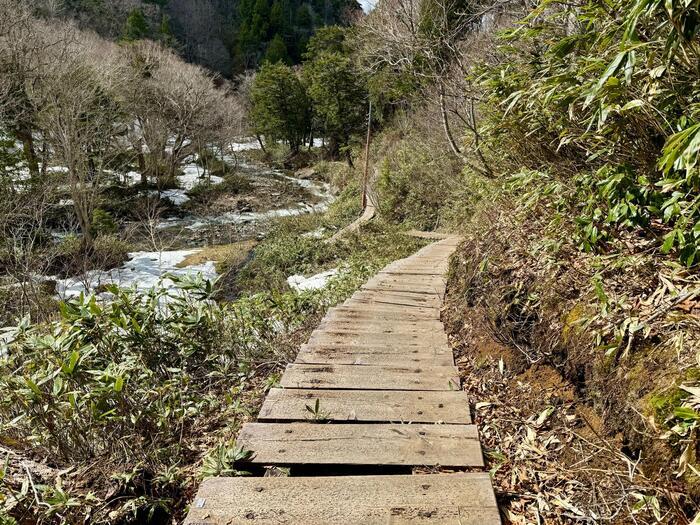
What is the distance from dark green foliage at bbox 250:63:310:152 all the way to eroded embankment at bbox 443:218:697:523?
1068 inches

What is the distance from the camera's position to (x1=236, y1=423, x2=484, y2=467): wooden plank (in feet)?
5.15

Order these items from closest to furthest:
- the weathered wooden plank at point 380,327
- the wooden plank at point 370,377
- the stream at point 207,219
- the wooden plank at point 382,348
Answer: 1. the wooden plank at point 370,377
2. the wooden plank at point 382,348
3. the weathered wooden plank at point 380,327
4. the stream at point 207,219

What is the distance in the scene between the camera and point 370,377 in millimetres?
2271

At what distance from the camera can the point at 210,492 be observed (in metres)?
1.37

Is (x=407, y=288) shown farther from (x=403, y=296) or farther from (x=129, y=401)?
(x=129, y=401)

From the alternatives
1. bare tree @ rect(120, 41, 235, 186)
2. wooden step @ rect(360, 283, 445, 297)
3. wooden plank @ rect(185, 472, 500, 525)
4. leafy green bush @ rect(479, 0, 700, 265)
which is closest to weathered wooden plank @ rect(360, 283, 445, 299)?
wooden step @ rect(360, 283, 445, 297)

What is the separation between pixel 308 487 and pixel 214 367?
1918 millimetres

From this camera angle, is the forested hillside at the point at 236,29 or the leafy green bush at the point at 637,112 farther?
the forested hillside at the point at 236,29

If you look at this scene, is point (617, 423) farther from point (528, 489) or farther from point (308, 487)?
point (308, 487)

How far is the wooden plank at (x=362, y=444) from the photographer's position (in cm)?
157

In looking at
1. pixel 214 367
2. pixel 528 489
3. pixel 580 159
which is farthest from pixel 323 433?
pixel 580 159

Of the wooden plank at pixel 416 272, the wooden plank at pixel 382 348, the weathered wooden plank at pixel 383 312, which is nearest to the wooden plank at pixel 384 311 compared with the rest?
the weathered wooden plank at pixel 383 312

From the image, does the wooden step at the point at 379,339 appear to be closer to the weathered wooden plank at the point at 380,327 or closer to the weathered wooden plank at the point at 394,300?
the weathered wooden plank at the point at 380,327

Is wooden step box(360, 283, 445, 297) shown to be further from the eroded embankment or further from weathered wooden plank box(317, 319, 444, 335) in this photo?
the eroded embankment
